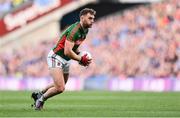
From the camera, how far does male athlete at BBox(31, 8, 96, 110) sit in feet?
47.6

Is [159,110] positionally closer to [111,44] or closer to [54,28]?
[111,44]

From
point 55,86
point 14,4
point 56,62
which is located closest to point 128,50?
point 14,4

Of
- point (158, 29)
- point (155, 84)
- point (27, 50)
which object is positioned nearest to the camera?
point (155, 84)

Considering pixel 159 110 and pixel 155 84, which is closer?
pixel 159 110

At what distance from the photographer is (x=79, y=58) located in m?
14.5

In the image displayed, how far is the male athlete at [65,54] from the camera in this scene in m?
14.5

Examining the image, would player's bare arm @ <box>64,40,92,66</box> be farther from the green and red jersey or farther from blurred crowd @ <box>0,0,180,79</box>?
blurred crowd @ <box>0,0,180,79</box>

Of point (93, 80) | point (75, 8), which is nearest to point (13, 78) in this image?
point (93, 80)

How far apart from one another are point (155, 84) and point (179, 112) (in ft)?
45.5

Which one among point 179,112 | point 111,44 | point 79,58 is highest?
point 111,44

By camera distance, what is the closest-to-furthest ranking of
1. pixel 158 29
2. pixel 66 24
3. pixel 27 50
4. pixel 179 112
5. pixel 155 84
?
pixel 179 112 → pixel 155 84 → pixel 158 29 → pixel 27 50 → pixel 66 24

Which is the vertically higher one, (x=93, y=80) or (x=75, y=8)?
(x=75, y=8)

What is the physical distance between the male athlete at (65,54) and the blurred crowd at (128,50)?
12935 mm

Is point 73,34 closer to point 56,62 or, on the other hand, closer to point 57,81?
point 56,62
